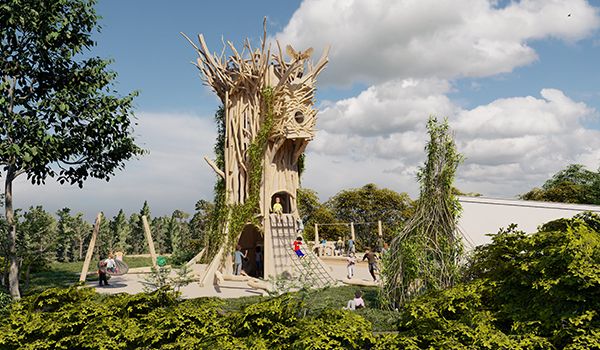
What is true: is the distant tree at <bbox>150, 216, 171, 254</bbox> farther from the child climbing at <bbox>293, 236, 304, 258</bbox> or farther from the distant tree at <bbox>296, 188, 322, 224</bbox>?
the child climbing at <bbox>293, 236, 304, 258</bbox>

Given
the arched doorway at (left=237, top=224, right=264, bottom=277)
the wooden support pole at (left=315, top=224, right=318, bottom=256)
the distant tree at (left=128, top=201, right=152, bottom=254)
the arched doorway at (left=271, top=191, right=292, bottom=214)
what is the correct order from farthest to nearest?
1. the distant tree at (left=128, top=201, right=152, bottom=254)
2. the wooden support pole at (left=315, top=224, right=318, bottom=256)
3. the arched doorway at (left=237, top=224, right=264, bottom=277)
4. the arched doorway at (left=271, top=191, right=292, bottom=214)

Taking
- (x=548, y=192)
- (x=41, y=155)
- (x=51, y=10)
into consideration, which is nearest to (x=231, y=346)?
(x=41, y=155)

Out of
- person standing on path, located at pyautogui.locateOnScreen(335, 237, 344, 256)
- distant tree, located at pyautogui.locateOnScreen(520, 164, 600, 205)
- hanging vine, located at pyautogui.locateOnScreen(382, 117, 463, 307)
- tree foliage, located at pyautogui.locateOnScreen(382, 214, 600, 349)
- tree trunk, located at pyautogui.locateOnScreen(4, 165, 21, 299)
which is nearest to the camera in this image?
tree foliage, located at pyautogui.locateOnScreen(382, 214, 600, 349)

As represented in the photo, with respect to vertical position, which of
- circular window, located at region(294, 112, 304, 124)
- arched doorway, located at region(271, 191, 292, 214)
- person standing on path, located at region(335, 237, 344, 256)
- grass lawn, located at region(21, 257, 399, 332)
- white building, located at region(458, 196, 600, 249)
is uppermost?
circular window, located at region(294, 112, 304, 124)

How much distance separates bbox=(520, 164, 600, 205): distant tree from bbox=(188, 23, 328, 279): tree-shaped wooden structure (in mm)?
21555

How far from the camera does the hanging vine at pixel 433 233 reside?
796 centimetres

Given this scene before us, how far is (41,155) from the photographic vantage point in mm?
8500

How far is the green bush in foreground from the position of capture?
14.8 feet

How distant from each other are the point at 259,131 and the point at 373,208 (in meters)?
18.9

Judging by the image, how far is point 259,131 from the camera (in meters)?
14.3

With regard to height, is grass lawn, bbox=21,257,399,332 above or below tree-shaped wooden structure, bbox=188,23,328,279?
below

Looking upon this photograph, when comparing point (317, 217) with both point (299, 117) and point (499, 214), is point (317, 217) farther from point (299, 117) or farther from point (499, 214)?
point (499, 214)

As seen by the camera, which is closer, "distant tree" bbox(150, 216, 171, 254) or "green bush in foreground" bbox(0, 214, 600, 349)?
"green bush in foreground" bbox(0, 214, 600, 349)

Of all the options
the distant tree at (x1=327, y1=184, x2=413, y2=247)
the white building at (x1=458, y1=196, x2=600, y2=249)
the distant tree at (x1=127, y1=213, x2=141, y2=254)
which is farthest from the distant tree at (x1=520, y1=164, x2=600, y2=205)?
the distant tree at (x1=127, y1=213, x2=141, y2=254)
